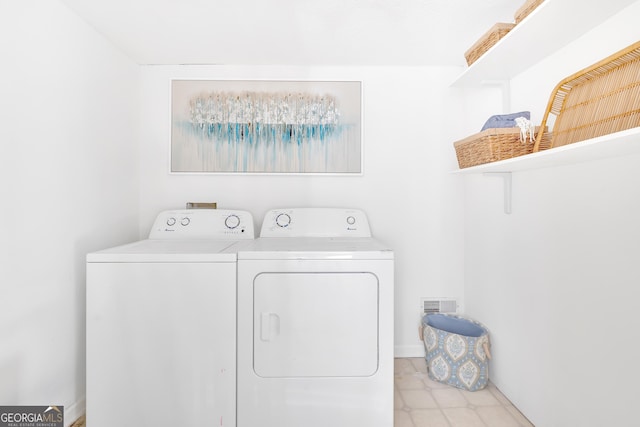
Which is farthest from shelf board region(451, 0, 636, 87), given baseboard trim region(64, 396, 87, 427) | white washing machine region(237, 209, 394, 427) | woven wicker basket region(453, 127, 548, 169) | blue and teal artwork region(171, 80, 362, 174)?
baseboard trim region(64, 396, 87, 427)

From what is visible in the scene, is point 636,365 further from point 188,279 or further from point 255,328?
point 188,279

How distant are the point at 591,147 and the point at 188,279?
153cm

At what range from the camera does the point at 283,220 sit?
6.68 feet

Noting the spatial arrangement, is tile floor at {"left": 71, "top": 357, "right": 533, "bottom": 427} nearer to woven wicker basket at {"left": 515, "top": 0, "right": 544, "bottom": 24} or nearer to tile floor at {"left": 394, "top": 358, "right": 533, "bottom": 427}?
tile floor at {"left": 394, "top": 358, "right": 533, "bottom": 427}

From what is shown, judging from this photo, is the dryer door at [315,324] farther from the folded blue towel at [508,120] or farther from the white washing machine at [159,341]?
the folded blue towel at [508,120]

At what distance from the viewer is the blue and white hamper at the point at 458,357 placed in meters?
1.78

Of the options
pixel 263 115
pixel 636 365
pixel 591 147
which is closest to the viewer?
pixel 591 147

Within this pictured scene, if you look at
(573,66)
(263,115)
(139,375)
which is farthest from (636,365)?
(263,115)

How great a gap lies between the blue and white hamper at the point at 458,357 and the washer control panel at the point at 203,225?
1.29 metres

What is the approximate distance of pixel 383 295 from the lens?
4.67 feet

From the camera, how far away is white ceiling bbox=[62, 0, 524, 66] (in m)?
1.53

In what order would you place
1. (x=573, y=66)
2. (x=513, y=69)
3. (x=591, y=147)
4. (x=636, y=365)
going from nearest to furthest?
(x=591, y=147) → (x=636, y=365) → (x=573, y=66) → (x=513, y=69)

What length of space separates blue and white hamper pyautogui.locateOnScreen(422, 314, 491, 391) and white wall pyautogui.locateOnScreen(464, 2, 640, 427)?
9cm

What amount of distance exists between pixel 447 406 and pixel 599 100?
1.56m
